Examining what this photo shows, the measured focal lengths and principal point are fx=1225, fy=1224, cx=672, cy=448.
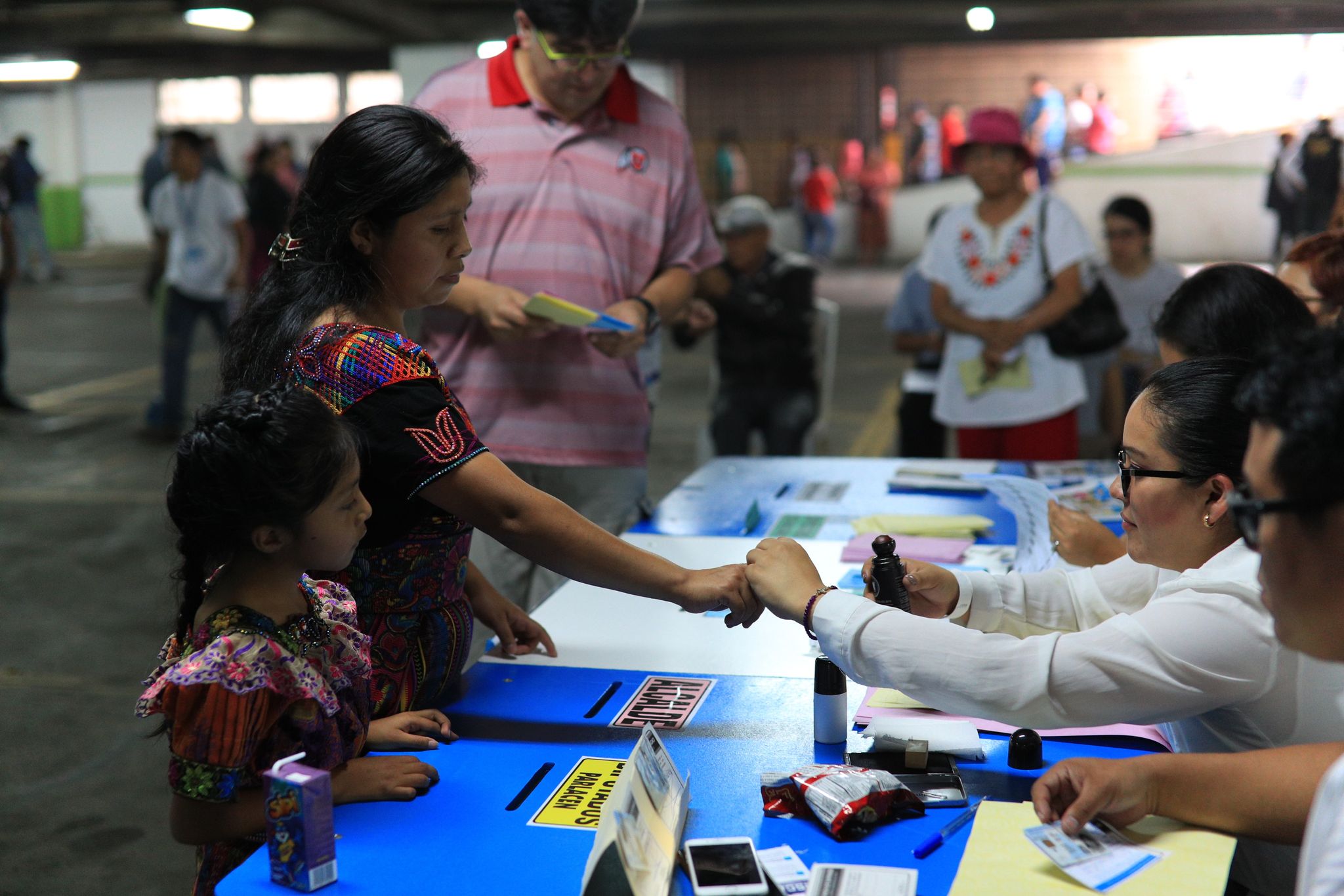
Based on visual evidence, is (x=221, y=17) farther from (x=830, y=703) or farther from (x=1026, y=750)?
(x=1026, y=750)

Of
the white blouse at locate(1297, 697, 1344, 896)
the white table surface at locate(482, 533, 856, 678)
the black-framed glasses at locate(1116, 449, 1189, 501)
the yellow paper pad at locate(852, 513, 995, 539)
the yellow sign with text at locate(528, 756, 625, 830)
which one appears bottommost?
the yellow sign with text at locate(528, 756, 625, 830)

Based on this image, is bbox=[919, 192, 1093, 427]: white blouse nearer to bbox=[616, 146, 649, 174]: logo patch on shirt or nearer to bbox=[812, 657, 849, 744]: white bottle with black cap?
bbox=[616, 146, 649, 174]: logo patch on shirt

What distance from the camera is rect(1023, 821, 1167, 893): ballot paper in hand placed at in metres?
1.28

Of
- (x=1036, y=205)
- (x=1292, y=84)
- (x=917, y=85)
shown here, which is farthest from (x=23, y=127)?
(x=1036, y=205)

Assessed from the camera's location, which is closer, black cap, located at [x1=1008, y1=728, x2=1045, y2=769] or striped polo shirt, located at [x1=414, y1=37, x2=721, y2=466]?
black cap, located at [x1=1008, y1=728, x2=1045, y2=769]

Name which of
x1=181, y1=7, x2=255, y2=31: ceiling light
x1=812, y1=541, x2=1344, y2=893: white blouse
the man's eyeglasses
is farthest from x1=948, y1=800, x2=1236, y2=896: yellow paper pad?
x1=181, y1=7, x2=255, y2=31: ceiling light

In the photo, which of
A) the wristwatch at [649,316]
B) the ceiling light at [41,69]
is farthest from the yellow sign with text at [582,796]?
the ceiling light at [41,69]

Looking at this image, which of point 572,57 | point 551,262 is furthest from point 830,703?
point 572,57

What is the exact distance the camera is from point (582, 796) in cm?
152

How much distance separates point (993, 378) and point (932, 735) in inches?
102

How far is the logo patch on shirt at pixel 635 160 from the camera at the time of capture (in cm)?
283

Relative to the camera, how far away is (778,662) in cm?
199

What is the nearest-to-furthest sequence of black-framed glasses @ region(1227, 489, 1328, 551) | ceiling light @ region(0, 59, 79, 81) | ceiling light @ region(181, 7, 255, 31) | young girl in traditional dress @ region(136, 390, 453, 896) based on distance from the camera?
1. black-framed glasses @ region(1227, 489, 1328, 551)
2. young girl in traditional dress @ region(136, 390, 453, 896)
3. ceiling light @ region(181, 7, 255, 31)
4. ceiling light @ region(0, 59, 79, 81)

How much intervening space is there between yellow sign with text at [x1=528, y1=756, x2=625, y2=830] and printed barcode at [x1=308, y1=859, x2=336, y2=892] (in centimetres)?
24
